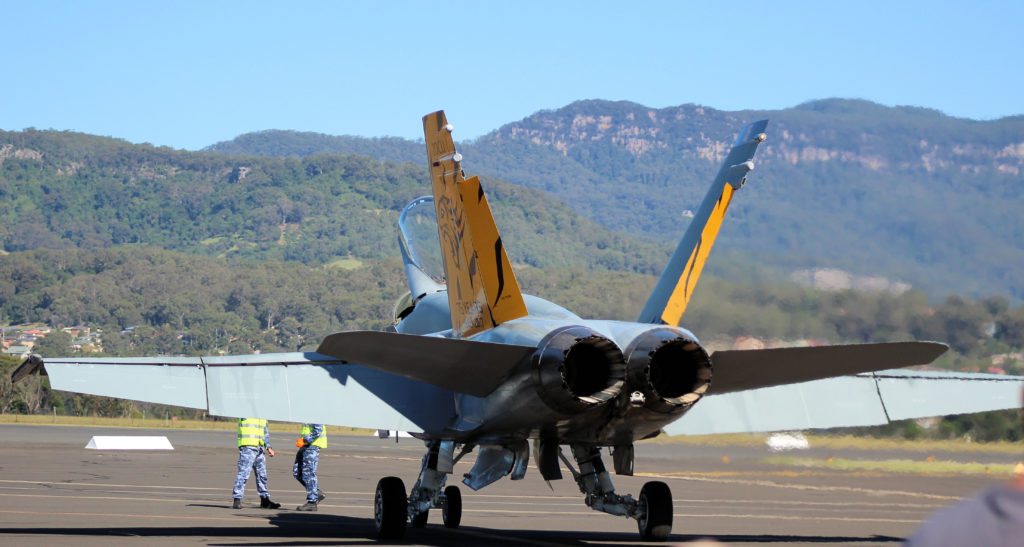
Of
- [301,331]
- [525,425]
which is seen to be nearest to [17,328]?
[301,331]

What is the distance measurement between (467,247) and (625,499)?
10.2 ft

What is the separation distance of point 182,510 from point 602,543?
284 inches

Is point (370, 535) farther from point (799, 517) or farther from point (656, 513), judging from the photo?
point (799, 517)

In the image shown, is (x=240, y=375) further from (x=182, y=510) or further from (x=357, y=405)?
(x=182, y=510)

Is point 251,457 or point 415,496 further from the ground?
point 415,496

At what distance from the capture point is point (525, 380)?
34.5 ft

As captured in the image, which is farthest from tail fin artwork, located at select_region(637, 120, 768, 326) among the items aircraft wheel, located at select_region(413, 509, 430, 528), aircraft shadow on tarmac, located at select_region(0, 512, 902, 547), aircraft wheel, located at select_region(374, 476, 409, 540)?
aircraft wheel, located at select_region(413, 509, 430, 528)

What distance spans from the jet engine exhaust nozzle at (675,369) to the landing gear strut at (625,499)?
2.28 m

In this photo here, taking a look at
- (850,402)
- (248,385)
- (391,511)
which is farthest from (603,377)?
(850,402)

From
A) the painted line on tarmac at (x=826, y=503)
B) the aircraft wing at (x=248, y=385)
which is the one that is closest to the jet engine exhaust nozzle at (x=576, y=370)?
the aircraft wing at (x=248, y=385)

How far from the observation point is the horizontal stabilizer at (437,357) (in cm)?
965

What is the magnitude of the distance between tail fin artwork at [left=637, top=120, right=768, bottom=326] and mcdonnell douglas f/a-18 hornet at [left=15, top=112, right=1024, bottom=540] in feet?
0.05

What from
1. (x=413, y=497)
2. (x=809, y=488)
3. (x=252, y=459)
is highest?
(x=413, y=497)

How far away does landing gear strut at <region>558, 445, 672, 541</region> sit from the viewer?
12406 mm
